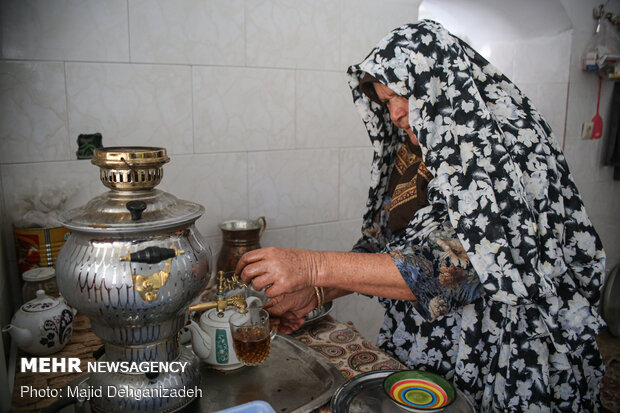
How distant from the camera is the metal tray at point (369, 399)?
971 mm

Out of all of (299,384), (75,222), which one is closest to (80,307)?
(75,222)

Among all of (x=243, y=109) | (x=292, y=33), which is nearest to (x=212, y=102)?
(x=243, y=109)

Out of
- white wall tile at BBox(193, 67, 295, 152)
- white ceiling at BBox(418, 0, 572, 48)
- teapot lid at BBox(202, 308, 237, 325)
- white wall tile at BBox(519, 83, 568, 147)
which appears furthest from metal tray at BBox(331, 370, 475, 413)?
white wall tile at BBox(519, 83, 568, 147)

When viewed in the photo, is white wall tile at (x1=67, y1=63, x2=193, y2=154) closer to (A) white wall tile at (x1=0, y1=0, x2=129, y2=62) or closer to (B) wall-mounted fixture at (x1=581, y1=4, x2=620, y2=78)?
(A) white wall tile at (x1=0, y1=0, x2=129, y2=62)

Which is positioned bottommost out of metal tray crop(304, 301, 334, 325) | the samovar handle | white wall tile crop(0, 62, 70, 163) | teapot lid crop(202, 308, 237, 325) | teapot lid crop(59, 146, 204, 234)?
metal tray crop(304, 301, 334, 325)

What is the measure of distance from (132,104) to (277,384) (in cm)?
115

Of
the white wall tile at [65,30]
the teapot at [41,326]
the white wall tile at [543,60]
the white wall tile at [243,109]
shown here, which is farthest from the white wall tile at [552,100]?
the teapot at [41,326]

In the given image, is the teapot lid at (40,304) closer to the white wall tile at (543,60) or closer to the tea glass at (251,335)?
the tea glass at (251,335)

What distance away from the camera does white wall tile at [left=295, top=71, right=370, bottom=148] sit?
207 cm

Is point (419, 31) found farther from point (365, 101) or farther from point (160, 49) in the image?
point (160, 49)

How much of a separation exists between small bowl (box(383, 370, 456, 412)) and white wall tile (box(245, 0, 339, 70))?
137cm

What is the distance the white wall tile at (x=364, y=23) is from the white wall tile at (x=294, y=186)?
1.47 ft

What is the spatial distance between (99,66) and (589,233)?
1587 millimetres

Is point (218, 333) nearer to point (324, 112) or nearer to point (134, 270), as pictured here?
point (134, 270)
